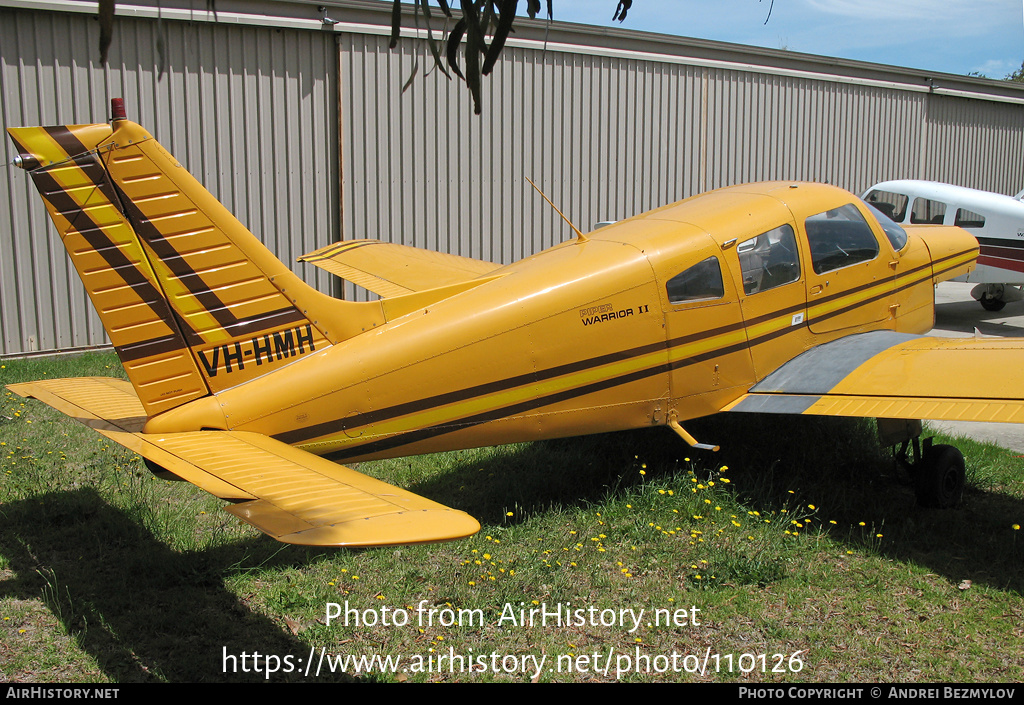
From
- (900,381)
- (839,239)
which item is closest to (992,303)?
(839,239)

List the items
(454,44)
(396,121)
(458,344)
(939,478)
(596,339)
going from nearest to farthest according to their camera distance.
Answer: (454,44), (458,344), (596,339), (939,478), (396,121)

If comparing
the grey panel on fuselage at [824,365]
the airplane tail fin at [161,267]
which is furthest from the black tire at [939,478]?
the airplane tail fin at [161,267]

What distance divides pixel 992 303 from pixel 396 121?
39.1 ft

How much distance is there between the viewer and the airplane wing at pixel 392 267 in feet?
29.2

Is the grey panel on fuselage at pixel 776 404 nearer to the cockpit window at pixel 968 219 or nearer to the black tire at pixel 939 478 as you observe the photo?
the black tire at pixel 939 478

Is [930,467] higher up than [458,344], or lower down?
lower down

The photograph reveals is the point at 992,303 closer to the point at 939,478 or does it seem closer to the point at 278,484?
the point at 939,478

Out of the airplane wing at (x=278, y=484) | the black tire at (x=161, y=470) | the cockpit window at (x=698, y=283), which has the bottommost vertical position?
the black tire at (x=161, y=470)

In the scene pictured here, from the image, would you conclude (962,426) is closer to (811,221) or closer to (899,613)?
(811,221)

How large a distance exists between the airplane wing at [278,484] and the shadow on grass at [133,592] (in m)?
1.12

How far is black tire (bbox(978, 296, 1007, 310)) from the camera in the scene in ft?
51.2

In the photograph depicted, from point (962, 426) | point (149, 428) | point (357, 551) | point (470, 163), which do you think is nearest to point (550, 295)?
point (357, 551)

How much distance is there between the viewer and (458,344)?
5.50 meters

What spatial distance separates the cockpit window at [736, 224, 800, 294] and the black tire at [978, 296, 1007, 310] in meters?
11.2
